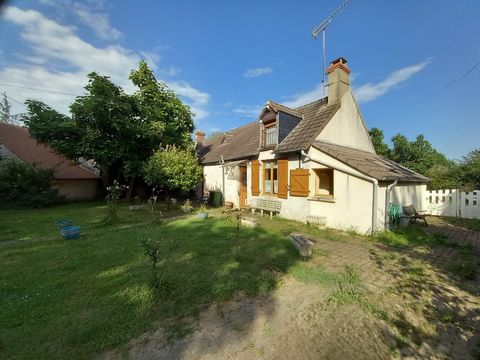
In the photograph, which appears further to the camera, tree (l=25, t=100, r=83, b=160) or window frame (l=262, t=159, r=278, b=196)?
tree (l=25, t=100, r=83, b=160)

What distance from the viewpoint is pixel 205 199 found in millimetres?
17125

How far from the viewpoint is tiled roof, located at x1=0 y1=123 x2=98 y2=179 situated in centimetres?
1802

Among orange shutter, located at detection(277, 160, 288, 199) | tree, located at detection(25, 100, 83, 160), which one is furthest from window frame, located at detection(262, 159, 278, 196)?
tree, located at detection(25, 100, 83, 160)

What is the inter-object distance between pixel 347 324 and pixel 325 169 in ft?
23.8

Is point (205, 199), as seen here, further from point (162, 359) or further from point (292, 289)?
point (162, 359)

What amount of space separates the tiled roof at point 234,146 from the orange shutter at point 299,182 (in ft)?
11.0

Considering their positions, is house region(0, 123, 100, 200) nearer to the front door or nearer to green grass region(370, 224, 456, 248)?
the front door

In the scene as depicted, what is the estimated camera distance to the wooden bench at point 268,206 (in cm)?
1130

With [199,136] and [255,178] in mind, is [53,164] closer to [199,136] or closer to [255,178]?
[199,136]

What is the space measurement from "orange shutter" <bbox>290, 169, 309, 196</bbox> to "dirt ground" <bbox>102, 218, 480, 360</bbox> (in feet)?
16.6

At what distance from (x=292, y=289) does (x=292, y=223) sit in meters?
5.79

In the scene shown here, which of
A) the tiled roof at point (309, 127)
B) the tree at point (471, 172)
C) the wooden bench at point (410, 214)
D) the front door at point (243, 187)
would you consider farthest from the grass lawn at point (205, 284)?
the tree at point (471, 172)

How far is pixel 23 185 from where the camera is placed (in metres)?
14.8

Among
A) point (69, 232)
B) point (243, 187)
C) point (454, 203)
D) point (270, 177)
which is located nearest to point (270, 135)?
point (270, 177)
